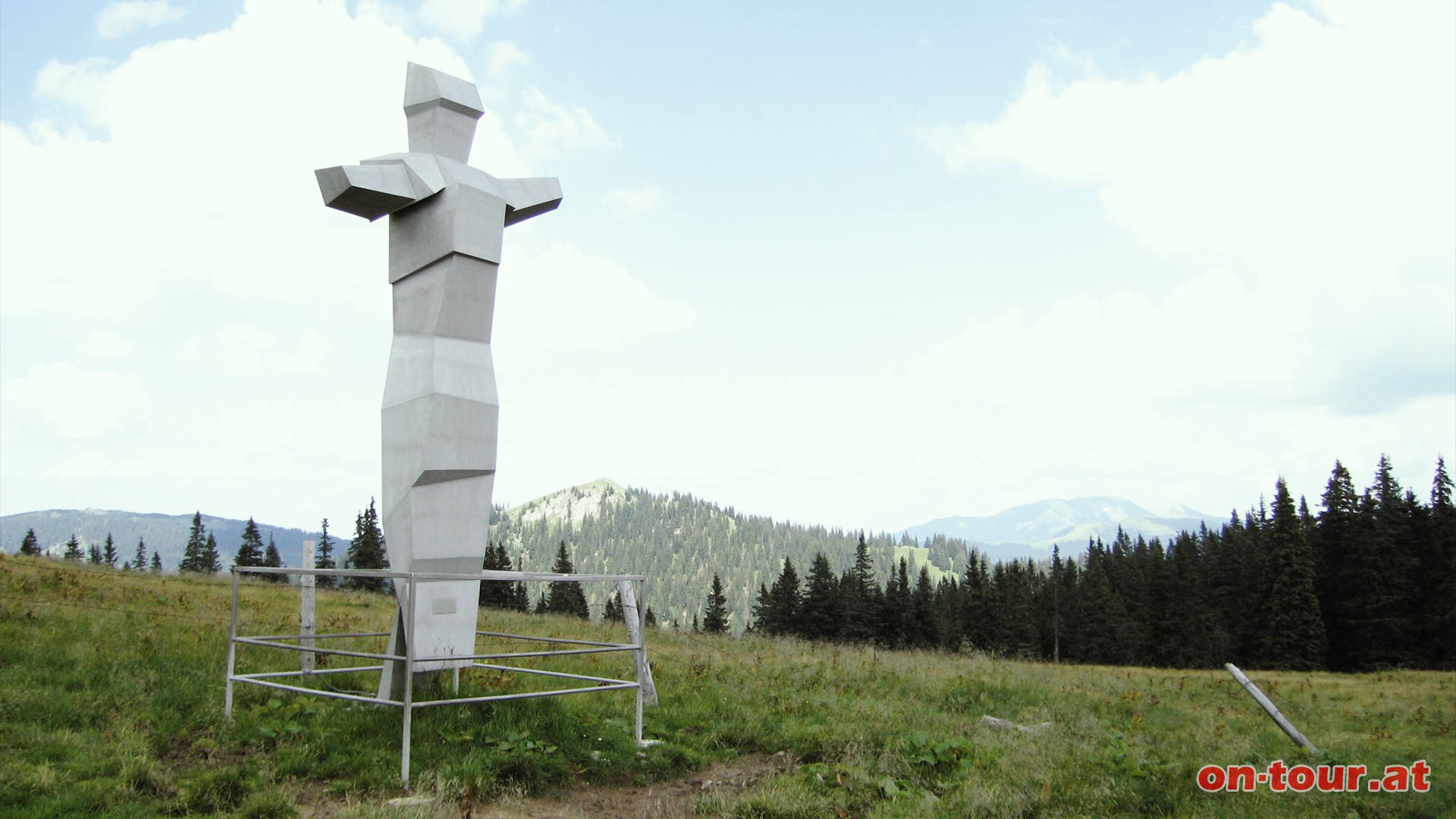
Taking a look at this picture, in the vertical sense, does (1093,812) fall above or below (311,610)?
below

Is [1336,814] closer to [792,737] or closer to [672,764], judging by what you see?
[792,737]

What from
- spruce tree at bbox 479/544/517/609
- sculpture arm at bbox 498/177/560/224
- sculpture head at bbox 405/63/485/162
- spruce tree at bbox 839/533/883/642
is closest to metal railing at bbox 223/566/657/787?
sculpture arm at bbox 498/177/560/224

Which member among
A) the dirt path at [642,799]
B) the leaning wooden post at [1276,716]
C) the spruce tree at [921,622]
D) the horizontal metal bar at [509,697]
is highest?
the horizontal metal bar at [509,697]

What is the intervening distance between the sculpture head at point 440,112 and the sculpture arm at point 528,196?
2.06 ft

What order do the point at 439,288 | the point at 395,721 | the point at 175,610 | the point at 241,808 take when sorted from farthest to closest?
the point at 175,610 < the point at 439,288 < the point at 395,721 < the point at 241,808

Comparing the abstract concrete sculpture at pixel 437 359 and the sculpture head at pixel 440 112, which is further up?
the sculpture head at pixel 440 112

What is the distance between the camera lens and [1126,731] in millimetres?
12367

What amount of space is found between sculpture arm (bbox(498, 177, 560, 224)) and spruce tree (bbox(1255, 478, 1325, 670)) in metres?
48.1

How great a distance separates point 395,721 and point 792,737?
13.8ft

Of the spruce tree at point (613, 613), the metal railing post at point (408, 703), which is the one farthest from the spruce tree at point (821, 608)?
the metal railing post at point (408, 703)

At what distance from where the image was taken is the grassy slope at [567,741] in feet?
22.1

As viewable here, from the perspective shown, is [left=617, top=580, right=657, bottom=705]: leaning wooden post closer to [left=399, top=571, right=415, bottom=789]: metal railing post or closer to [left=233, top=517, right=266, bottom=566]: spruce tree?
[left=399, top=571, right=415, bottom=789]: metal railing post

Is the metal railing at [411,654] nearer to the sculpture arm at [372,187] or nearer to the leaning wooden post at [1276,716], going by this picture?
the sculpture arm at [372,187]

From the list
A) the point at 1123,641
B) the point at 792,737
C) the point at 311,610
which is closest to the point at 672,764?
the point at 792,737
